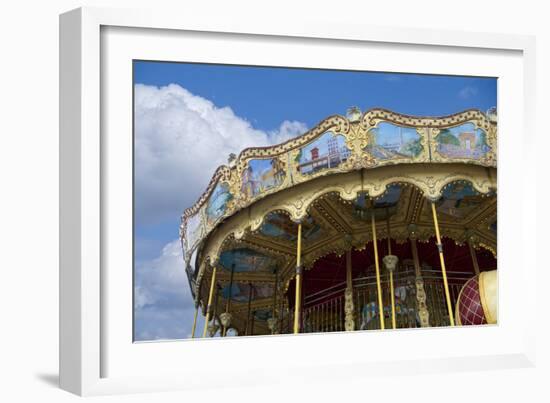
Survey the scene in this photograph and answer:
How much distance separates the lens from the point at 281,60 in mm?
7855

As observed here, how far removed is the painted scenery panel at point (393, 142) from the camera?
8.68 m

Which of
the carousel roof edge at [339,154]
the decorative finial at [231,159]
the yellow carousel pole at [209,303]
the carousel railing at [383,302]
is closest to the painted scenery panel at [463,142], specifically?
the carousel roof edge at [339,154]

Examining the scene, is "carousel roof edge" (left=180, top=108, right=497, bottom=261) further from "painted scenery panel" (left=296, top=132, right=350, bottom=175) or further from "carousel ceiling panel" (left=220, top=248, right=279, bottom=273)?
"carousel ceiling panel" (left=220, top=248, right=279, bottom=273)

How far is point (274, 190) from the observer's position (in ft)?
29.9

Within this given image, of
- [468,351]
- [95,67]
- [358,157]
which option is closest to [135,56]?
[95,67]

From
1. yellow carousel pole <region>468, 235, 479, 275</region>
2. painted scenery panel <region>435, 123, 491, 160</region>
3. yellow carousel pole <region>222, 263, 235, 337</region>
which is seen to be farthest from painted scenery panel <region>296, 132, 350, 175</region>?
yellow carousel pole <region>468, 235, 479, 275</region>

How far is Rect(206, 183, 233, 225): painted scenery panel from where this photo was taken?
27.5 feet

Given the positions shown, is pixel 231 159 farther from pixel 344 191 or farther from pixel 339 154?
pixel 344 191

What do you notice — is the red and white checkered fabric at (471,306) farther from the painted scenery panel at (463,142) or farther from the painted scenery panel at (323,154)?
the painted scenery panel at (323,154)

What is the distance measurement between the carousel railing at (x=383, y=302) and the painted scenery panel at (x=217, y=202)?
2.07 m

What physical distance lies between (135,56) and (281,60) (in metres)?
1.25

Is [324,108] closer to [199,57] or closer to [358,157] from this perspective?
[358,157]

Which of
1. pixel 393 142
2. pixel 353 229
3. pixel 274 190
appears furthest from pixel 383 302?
pixel 393 142

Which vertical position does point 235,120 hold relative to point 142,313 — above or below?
above
